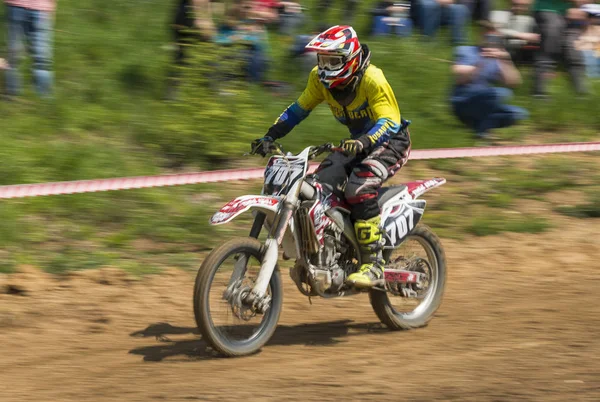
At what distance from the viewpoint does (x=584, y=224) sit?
9.98 meters

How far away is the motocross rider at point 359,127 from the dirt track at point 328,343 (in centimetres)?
78

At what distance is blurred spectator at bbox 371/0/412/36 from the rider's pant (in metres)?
6.89

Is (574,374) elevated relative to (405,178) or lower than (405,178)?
elevated

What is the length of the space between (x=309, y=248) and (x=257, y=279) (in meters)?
0.50

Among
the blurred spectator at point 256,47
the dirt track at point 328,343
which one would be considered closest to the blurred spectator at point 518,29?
the blurred spectator at point 256,47

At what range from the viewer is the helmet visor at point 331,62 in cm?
628

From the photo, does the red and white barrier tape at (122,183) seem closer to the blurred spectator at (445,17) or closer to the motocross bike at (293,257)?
the motocross bike at (293,257)

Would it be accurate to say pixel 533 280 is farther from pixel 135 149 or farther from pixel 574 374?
pixel 135 149

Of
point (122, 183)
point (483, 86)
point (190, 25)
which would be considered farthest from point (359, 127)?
point (483, 86)

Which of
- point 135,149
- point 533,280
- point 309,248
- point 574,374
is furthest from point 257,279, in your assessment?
point 135,149

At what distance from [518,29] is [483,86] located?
1823 millimetres

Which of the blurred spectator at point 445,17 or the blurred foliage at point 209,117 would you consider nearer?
the blurred foliage at point 209,117

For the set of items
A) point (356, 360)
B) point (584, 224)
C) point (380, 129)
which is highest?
point (380, 129)

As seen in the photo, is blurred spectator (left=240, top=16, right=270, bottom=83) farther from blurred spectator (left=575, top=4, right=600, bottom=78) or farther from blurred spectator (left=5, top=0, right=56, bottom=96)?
blurred spectator (left=575, top=4, right=600, bottom=78)
